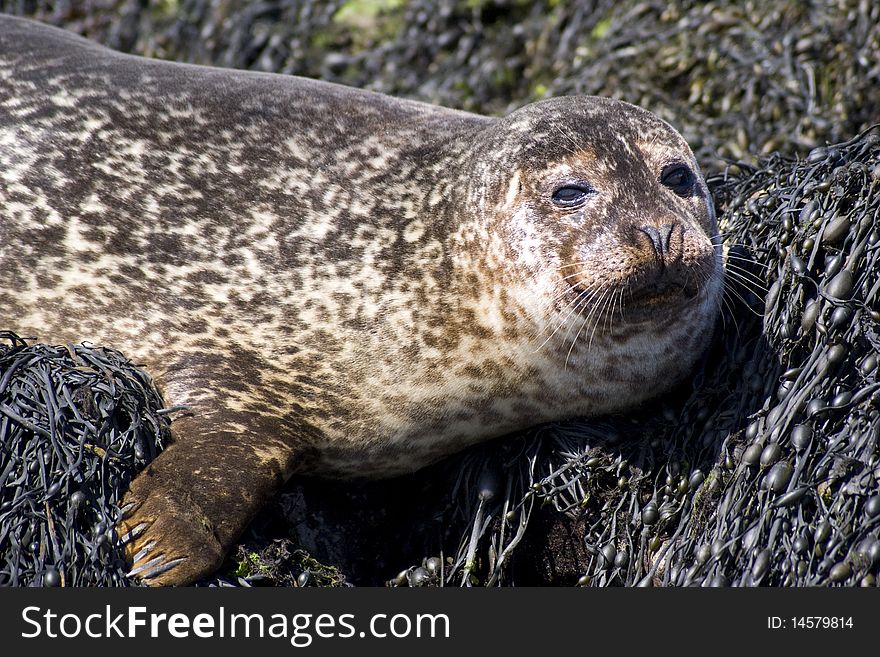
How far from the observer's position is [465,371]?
3492mm

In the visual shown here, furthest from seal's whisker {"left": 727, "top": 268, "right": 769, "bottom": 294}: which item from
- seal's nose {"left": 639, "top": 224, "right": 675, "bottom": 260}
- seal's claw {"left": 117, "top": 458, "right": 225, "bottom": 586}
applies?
seal's claw {"left": 117, "top": 458, "right": 225, "bottom": 586}

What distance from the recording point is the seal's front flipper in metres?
3.04

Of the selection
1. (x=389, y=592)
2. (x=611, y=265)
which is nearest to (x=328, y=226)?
(x=611, y=265)

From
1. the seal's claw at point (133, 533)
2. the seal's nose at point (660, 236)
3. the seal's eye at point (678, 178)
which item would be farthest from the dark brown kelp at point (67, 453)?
the seal's eye at point (678, 178)

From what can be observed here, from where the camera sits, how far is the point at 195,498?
10.3 feet

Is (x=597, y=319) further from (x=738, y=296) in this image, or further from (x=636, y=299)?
(x=738, y=296)

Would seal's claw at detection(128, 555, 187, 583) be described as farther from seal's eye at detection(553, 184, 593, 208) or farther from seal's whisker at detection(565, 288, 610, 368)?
seal's eye at detection(553, 184, 593, 208)

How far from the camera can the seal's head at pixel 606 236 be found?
3156 mm

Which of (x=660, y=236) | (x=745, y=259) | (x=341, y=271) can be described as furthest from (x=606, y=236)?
(x=341, y=271)

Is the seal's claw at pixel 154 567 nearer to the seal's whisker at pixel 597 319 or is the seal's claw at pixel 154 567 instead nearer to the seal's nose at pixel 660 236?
the seal's whisker at pixel 597 319

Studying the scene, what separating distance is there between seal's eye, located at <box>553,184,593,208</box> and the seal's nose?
0.23m

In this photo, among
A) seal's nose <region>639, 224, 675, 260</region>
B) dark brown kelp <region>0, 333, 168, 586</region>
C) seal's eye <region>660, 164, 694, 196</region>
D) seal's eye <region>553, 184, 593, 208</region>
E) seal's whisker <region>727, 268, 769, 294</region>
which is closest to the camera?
dark brown kelp <region>0, 333, 168, 586</region>

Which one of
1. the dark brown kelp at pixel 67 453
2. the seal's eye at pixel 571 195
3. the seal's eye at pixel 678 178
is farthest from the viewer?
the seal's eye at pixel 678 178

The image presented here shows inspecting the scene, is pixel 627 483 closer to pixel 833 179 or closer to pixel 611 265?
pixel 611 265
